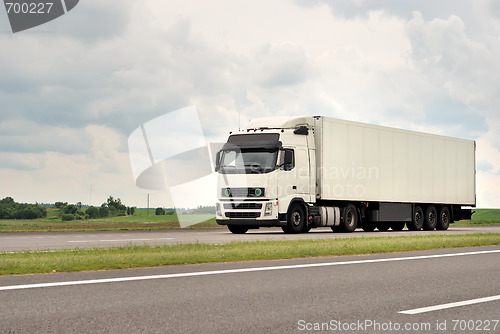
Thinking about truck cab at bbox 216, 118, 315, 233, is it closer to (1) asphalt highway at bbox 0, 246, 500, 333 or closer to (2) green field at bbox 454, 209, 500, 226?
(1) asphalt highway at bbox 0, 246, 500, 333

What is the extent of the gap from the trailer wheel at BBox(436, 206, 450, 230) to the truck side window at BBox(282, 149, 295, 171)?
12045 mm

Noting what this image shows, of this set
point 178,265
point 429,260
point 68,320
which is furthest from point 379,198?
point 68,320

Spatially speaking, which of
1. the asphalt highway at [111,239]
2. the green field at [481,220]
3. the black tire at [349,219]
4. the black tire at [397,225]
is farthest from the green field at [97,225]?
the green field at [481,220]

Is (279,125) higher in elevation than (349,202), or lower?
higher

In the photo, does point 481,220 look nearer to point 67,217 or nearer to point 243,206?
point 243,206

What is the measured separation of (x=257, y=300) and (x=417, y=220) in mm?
24740

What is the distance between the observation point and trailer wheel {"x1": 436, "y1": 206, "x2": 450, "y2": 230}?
32500mm

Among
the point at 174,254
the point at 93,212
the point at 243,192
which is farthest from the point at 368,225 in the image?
the point at 93,212

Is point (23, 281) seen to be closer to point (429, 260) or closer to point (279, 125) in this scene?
point (429, 260)

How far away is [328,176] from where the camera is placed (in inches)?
1001

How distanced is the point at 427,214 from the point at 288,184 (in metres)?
10.6

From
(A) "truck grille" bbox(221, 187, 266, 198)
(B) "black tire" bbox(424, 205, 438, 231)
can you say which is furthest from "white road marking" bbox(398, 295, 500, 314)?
(B) "black tire" bbox(424, 205, 438, 231)

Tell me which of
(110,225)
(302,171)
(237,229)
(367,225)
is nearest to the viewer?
(302,171)

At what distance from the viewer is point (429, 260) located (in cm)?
1279
